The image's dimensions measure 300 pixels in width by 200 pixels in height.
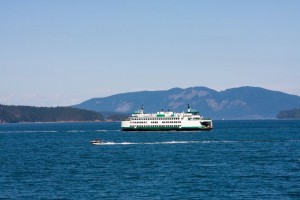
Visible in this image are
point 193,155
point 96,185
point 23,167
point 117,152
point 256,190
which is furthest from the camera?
point 117,152

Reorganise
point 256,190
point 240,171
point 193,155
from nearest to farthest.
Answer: point 256,190 < point 240,171 < point 193,155

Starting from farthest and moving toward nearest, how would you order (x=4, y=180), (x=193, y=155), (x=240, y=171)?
(x=193, y=155)
(x=240, y=171)
(x=4, y=180)

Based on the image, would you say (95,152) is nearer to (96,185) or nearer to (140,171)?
(140,171)

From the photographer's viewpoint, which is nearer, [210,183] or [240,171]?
[210,183]

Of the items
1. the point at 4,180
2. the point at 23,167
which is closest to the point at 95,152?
the point at 23,167

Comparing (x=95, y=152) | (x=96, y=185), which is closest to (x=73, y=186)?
(x=96, y=185)

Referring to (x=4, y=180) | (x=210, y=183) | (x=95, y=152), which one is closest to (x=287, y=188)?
(x=210, y=183)

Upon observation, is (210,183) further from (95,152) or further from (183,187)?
(95,152)

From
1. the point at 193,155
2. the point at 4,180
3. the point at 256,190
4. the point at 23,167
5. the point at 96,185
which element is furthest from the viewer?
the point at 193,155

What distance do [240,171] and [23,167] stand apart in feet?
115

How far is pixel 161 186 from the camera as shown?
2916 inches

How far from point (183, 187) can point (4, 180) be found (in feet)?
80.6

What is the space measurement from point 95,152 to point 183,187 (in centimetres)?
5952

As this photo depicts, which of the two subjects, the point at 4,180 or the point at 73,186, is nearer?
the point at 73,186
